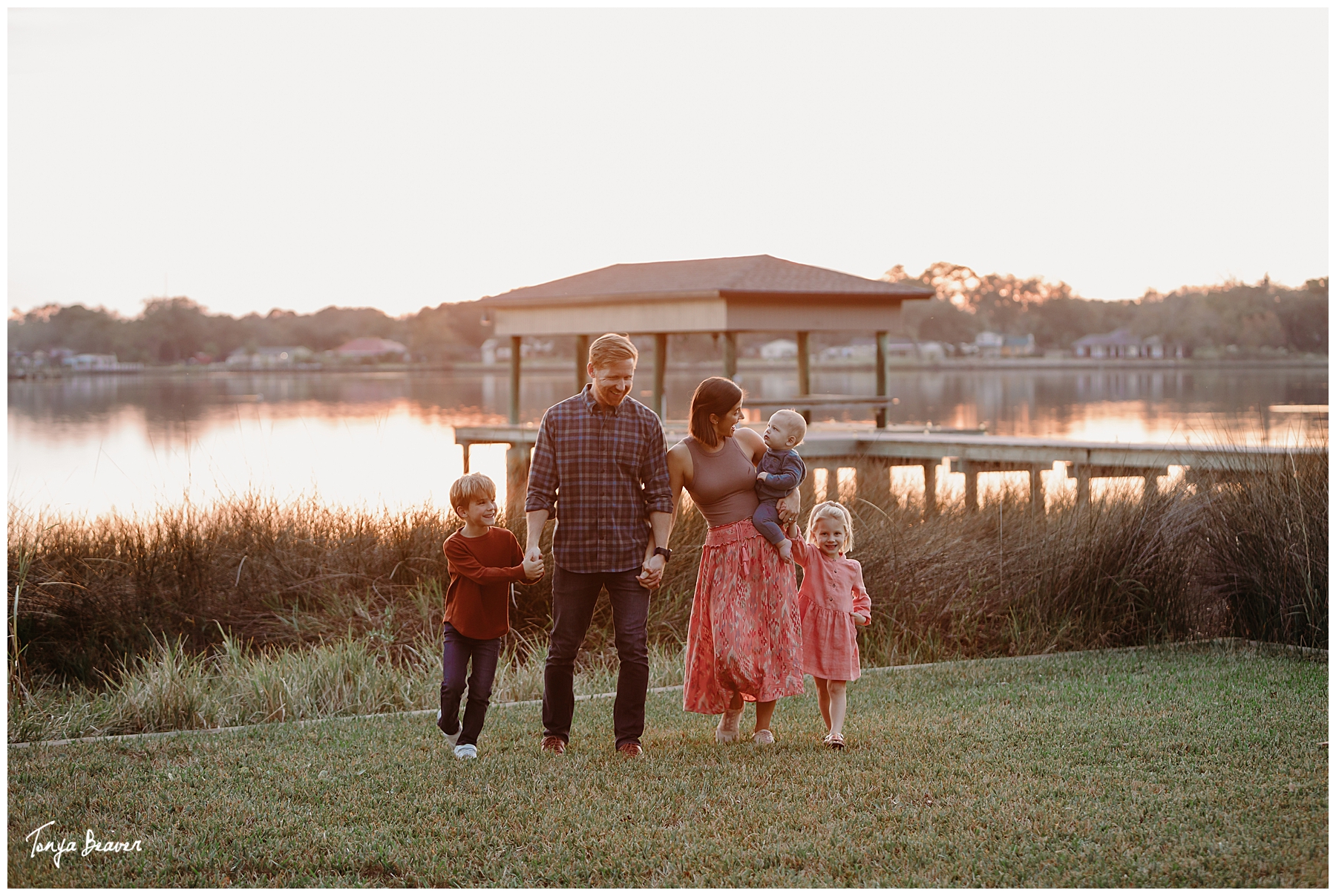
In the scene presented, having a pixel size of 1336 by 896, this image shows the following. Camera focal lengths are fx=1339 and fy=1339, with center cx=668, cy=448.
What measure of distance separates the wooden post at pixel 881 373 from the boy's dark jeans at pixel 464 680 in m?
16.0

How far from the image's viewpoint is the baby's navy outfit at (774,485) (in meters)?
5.63

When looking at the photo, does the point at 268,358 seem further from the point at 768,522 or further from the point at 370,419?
the point at 768,522

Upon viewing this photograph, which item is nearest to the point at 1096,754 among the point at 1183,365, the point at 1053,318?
the point at 1183,365

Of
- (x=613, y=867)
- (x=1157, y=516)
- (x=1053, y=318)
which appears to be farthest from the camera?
(x=1053, y=318)

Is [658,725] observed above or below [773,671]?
below

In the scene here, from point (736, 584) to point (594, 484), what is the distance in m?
0.76

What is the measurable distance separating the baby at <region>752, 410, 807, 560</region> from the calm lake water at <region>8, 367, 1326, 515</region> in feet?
20.3

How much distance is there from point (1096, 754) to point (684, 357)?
6417 cm

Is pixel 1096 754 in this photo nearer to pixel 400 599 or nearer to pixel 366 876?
pixel 366 876

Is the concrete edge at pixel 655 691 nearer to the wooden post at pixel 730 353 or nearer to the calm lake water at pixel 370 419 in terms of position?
the calm lake water at pixel 370 419

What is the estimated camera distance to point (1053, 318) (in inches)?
3856

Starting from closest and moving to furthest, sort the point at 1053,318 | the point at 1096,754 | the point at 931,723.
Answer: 1. the point at 1096,754
2. the point at 931,723
3. the point at 1053,318

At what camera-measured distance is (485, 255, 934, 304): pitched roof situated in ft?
66.4

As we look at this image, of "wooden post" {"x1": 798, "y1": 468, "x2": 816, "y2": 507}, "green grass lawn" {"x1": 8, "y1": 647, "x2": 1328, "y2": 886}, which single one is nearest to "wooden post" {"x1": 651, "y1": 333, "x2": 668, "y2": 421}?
"wooden post" {"x1": 798, "y1": 468, "x2": 816, "y2": 507}
